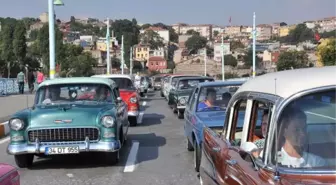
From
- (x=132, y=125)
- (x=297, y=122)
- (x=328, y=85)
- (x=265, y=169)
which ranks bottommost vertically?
(x=132, y=125)

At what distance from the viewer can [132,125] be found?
52.9 feet

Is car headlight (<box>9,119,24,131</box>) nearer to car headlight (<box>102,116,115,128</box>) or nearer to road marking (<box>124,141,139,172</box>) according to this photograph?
car headlight (<box>102,116,115,128</box>)

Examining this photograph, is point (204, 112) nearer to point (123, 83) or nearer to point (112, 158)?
point (112, 158)

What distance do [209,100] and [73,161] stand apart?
9.83ft

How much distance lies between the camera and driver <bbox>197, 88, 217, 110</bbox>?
10.1m

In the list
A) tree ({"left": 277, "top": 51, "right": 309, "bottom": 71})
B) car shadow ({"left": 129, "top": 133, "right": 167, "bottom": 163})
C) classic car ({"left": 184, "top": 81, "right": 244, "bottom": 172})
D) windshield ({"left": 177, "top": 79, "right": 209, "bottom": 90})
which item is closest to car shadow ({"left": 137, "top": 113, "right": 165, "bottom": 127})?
windshield ({"left": 177, "top": 79, "right": 209, "bottom": 90})

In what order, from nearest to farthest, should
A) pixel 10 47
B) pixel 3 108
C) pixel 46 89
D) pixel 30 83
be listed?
pixel 46 89, pixel 3 108, pixel 30 83, pixel 10 47

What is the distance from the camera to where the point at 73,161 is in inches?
378

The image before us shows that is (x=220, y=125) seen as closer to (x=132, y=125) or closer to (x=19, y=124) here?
(x=19, y=124)

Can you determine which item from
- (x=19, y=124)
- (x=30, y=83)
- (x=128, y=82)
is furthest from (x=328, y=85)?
(x=30, y=83)

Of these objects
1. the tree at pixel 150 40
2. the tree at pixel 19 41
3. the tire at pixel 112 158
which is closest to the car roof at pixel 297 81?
the tire at pixel 112 158

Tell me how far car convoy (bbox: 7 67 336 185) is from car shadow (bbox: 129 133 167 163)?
2.97ft

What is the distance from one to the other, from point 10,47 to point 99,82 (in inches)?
2390

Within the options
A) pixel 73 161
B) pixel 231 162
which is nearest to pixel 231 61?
pixel 73 161
